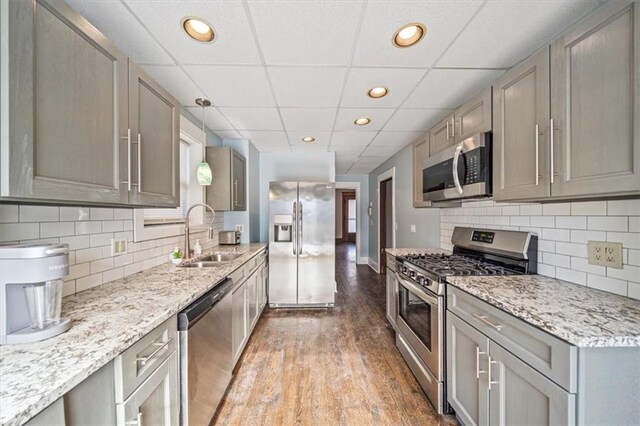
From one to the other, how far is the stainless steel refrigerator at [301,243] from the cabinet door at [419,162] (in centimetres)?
114

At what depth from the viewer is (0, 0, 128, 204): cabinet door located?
0.84m

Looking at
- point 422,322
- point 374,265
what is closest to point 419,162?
point 422,322

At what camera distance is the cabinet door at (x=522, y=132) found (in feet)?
4.77

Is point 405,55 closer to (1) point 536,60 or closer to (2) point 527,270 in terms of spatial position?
(1) point 536,60

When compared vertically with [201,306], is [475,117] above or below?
above

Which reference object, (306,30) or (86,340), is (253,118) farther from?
(86,340)

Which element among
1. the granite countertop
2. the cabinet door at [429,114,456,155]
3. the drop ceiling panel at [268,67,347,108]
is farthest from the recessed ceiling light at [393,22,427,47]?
the granite countertop

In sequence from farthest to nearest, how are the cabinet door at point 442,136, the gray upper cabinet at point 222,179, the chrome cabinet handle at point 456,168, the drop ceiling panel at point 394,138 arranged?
1. the drop ceiling panel at point 394,138
2. the gray upper cabinet at point 222,179
3. the cabinet door at point 442,136
4. the chrome cabinet handle at point 456,168

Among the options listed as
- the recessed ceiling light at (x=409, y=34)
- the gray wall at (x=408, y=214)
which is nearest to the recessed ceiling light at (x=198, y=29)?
the recessed ceiling light at (x=409, y=34)

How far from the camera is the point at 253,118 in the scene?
9.75ft

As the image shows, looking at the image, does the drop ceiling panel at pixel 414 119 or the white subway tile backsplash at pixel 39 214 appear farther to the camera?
the drop ceiling panel at pixel 414 119

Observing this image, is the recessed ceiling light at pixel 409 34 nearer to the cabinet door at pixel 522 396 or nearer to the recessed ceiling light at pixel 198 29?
the recessed ceiling light at pixel 198 29

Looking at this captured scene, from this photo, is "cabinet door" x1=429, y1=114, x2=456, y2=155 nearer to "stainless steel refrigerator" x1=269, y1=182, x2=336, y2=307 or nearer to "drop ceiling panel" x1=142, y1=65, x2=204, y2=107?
"stainless steel refrigerator" x1=269, y1=182, x2=336, y2=307

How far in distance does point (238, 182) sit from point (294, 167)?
4.44 ft
